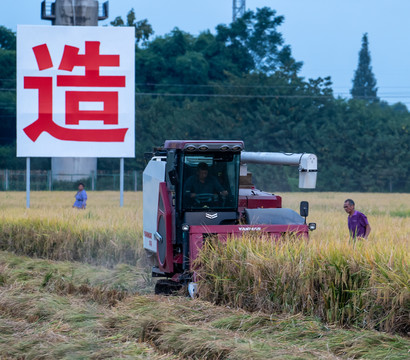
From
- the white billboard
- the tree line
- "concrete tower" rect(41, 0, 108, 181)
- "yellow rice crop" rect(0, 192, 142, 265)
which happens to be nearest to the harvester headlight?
"yellow rice crop" rect(0, 192, 142, 265)

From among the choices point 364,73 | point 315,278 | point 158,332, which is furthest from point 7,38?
point 158,332

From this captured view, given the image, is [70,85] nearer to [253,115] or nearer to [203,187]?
[203,187]

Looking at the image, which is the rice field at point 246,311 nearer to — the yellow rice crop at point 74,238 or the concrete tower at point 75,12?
the yellow rice crop at point 74,238

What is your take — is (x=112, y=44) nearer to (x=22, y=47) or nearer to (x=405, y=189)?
(x=22, y=47)

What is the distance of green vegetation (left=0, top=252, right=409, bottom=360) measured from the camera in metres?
7.41

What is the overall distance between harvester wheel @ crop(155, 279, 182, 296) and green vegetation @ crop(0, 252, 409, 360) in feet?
2.47

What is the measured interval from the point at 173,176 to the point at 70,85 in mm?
15243

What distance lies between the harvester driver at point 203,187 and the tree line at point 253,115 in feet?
135

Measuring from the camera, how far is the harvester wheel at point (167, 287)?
37.6ft

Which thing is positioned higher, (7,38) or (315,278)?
(7,38)

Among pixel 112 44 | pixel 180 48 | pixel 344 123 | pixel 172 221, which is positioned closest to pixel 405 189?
pixel 344 123

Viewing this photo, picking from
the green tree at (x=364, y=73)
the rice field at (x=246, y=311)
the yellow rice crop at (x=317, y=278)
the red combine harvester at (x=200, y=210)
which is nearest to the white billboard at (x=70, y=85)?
the rice field at (x=246, y=311)

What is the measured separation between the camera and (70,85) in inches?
1017

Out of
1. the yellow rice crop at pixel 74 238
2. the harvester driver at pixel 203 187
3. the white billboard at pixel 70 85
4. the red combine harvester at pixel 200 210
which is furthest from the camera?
the white billboard at pixel 70 85
